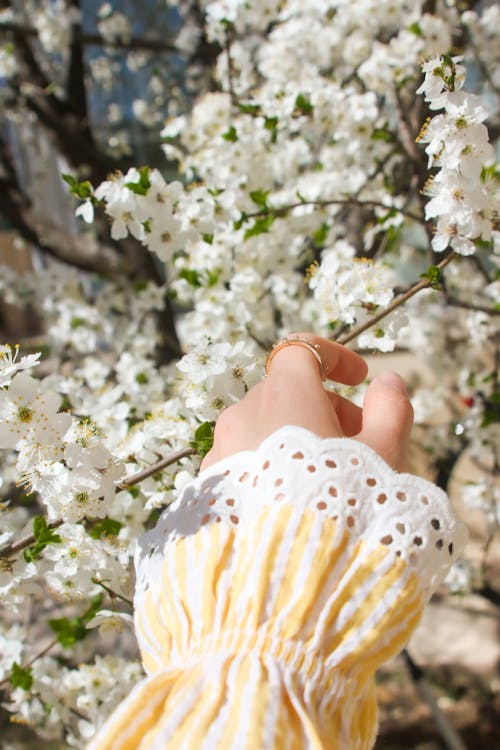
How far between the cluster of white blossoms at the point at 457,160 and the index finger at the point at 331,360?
1.36ft

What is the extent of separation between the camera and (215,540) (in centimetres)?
89

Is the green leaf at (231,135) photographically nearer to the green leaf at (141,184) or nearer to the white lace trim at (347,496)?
the green leaf at (141,184)

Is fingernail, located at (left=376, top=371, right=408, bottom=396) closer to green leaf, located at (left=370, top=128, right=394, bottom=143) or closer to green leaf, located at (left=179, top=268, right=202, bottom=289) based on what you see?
green leaf, located at (left=179, top=268, right=202, bottom=289)

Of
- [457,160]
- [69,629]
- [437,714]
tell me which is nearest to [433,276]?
[457,160]

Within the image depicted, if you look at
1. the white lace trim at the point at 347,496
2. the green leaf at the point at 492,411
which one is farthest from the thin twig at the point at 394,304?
the green leaf at the point at 492,411

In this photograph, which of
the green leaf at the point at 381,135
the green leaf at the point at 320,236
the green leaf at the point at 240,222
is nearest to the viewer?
the green leaf at the point at 240,222

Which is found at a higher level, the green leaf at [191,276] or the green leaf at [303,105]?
the green leaf at [303,105]

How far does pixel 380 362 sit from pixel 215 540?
3830 mm

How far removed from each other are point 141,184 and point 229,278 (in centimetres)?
88

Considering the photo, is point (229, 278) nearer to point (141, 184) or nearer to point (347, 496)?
point (141, 184)

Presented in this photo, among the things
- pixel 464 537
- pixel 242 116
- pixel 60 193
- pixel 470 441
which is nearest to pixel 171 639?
pixel 464 537

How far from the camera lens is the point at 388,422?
978 millimetres

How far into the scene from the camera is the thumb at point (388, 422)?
95cm

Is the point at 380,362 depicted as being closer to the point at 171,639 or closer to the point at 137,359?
the point at 137,359
